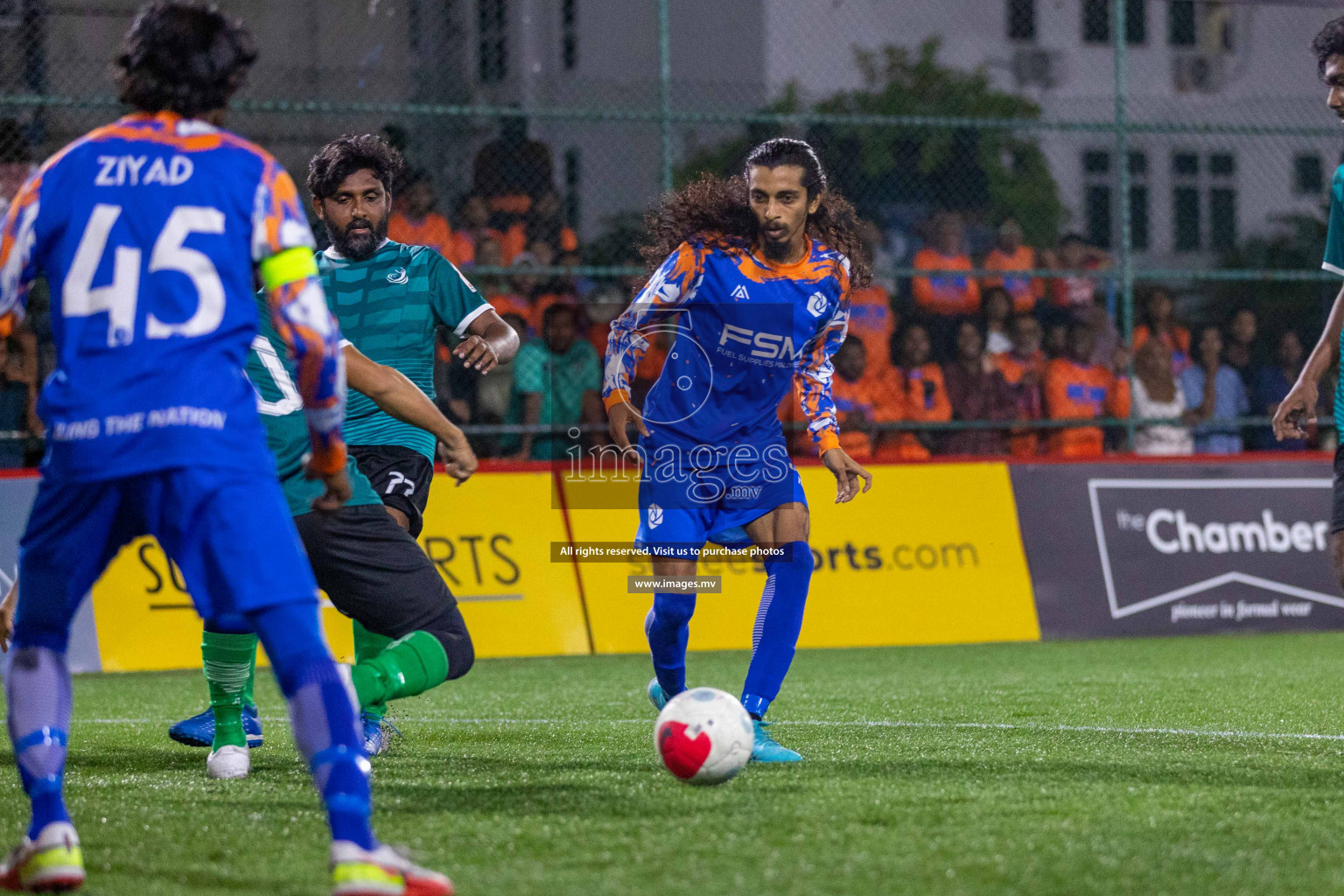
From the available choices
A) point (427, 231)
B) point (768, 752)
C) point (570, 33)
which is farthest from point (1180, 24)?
point (768, 752)

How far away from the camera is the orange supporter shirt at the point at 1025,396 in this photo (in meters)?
12.9

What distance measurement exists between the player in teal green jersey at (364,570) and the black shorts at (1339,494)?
2698 mm

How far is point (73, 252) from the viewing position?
3.49m

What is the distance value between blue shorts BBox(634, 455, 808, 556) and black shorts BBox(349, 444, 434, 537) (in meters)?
0.82

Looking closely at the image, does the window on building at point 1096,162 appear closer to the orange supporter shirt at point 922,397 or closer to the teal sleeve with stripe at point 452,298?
the orange supporter shirt at point 922,397

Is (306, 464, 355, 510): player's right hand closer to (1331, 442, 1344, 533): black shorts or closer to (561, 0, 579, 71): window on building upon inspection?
(1331, 442, 1344, 533): black shorts

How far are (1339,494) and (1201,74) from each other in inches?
997

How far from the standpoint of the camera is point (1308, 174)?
2308cm

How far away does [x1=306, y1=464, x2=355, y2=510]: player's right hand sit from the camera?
12.1 feet

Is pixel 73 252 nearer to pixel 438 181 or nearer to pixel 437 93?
pixel 438 181

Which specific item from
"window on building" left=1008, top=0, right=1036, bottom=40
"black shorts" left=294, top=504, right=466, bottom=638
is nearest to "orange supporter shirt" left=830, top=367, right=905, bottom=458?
"black shorts" left=294, top=504, right=466, bottom=638

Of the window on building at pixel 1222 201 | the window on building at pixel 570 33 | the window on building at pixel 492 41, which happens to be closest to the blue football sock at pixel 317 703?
the window on building at pixel 492 41

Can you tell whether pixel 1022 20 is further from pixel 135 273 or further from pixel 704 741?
pixel 135 273

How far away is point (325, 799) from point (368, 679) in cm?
126
